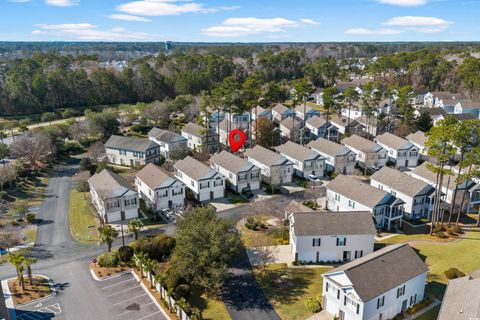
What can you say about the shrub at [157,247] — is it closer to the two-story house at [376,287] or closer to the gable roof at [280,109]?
the two-story house at [376,287]

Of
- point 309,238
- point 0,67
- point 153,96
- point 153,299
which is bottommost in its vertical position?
point 153,299

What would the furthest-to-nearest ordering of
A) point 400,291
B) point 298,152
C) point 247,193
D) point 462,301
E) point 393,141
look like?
1. point 393,141
2. point 298,152
3. point 247,193
4. point 400,291
5. point 462,301

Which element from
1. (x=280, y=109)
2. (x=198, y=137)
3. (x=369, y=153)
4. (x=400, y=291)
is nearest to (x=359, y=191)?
(x=400, y=291)

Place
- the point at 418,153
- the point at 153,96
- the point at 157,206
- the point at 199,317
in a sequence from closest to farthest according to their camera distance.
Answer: the point at 199,317
the point at 157,206
the point at 418,153
the point at 153,96

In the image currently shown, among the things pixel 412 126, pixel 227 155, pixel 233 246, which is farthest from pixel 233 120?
pixel 233 246

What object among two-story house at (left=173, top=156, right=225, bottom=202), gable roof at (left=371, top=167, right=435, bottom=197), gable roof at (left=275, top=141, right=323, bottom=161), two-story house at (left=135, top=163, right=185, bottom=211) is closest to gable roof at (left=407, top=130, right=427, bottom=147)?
gable roof at (left=275, top=141, right=323, bottom=161)

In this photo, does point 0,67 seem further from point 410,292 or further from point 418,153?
point 410,292

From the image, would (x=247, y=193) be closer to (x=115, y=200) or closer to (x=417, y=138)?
(x=115, y=200)
